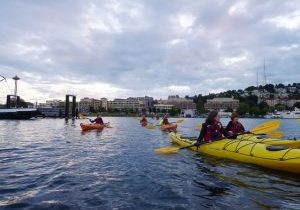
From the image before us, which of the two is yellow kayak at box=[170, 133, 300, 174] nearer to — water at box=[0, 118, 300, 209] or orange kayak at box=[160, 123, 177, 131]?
water at box=[0, 118, 300, 209]

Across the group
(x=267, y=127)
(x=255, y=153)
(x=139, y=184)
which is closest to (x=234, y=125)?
(x=267, y=127)

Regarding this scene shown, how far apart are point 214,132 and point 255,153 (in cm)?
333

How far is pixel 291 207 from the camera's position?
766 centimetres

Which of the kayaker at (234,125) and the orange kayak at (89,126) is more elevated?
the kayaker at (234,125)

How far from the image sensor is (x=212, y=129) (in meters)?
15.5

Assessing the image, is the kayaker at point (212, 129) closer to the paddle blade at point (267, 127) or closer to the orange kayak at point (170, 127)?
the paddle blade at point (267, 127)

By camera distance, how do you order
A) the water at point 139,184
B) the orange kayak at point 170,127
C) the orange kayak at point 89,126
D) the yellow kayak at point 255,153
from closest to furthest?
1. the water at point 139,184
2. the yellow kayak at point 255,153
3. the orange kayak at point 89,126
4. the orange kayak at point 170,127

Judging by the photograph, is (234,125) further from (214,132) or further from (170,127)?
(170,127)

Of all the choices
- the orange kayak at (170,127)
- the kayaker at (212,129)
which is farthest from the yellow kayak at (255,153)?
the orange kayak at (170,127)

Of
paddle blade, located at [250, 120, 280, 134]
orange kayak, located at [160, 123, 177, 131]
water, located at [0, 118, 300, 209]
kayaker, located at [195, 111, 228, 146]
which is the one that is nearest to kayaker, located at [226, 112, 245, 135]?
kayaker, located at [195, 111, 228, 146]

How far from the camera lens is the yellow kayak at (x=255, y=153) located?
10938 millimetres

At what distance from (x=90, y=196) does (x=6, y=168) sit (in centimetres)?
484

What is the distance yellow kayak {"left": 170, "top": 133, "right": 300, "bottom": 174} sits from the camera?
35.9 feet

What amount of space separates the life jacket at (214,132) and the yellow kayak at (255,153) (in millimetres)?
463
